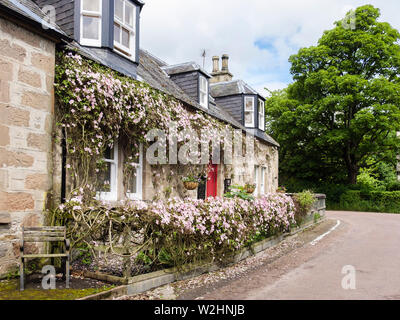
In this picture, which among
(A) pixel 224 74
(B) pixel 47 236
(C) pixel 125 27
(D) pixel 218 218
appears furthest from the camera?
(A) pixel 224 74

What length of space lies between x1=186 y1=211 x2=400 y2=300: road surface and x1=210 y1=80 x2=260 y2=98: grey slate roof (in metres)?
8.95

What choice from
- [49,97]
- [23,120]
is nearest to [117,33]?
[49,97]

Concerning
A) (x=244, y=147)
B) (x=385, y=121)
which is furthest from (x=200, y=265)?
(x=385, y=121)

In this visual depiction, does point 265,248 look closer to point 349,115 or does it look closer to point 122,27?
point 122,27

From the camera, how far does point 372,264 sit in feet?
24.7

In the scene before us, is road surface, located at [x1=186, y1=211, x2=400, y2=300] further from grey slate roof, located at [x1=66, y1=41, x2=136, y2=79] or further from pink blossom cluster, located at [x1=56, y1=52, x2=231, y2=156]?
grey slate roof, located at [x1=66, y1=41, x2=136, y2=79]

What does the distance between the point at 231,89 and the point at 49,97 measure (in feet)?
40.9

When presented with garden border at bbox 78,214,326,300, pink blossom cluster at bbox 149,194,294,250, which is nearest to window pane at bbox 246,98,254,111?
pink blossom cluster at bbox 149,194,294,250

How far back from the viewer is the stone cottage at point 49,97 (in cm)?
532

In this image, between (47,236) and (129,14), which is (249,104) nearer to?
(129,14)

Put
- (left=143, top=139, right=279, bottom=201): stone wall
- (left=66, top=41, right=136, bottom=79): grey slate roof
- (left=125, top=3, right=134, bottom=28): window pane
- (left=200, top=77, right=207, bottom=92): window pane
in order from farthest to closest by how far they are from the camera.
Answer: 1. (left=200, top=77, right=207, bottom=92): window pane
2. (left=125, top=3, right=134, bottom=28): window pane
3. (left=143, top=139, right=279, bottom=201): stone wall
4. (left=66, top=41, right=136, bottom=79): grey slate roof

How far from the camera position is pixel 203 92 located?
1302cm

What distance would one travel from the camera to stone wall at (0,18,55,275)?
5.25m

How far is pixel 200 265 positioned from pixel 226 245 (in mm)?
765
